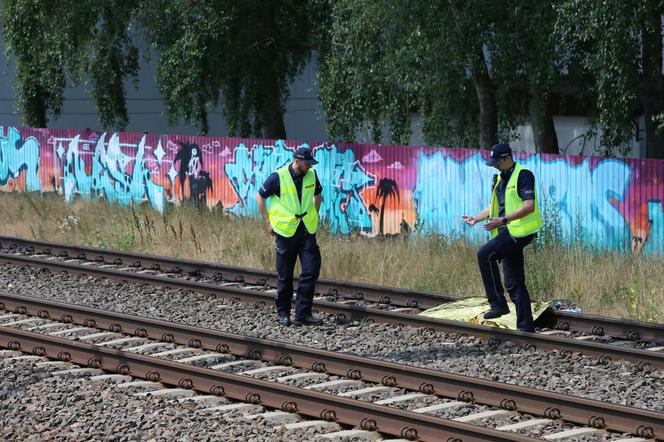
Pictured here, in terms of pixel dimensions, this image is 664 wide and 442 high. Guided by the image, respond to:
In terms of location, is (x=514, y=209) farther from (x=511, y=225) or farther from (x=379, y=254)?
(x=379, y=254)

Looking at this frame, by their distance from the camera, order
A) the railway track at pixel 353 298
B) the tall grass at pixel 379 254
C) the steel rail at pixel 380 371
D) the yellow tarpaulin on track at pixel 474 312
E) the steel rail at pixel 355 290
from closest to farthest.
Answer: the steel rail at pixel 380 371
the railway track at pixel 353 298
the steel rail at pixel 355 290
the yellow tarpaulin on track at pixel 474 312
the tall grass at pixel 379 254

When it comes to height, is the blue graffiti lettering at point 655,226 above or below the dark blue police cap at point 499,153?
below

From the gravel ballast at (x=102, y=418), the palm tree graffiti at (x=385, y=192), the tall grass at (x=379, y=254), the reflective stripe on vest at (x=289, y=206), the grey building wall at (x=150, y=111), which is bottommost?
the gravel ballast at (x=102, y=418)

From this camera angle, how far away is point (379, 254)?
1675 cm

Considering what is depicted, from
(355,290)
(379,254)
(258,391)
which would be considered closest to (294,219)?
(355,290)

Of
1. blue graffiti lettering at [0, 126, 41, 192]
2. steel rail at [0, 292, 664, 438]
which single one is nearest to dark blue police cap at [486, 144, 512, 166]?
steel rail at [0, 292, 664, 438]

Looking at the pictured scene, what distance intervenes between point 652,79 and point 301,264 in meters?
8.35

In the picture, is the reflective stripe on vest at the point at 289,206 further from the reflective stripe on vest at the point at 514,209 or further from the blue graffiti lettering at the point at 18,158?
the blue graffiti lettering at the point at 18,158

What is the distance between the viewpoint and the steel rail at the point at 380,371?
801cm

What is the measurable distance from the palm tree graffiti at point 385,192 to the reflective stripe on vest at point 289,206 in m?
7.87

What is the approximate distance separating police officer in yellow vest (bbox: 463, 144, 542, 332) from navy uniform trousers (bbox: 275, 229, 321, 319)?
1.72 meters

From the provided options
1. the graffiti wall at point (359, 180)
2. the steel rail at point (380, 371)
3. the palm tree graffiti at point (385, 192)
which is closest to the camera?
the steel rail at point (380, 371)

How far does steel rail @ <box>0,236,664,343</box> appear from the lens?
1138cm

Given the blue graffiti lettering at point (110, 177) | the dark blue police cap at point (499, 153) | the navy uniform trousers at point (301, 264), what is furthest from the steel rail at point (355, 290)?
the blue graffiti lettering at point (110, 177)
